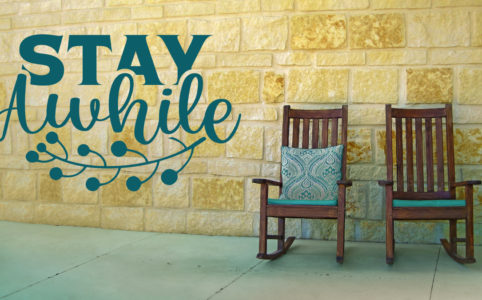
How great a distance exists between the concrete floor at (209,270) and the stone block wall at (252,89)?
275 millimetres

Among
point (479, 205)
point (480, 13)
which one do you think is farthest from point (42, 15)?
point (479, 205)

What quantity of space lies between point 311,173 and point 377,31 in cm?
116

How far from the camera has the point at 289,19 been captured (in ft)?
13.0

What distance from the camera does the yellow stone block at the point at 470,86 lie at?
3.70 meters

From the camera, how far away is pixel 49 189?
450 cm

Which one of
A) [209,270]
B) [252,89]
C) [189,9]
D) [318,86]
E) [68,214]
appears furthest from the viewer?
[68,214]

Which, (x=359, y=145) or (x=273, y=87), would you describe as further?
(x=273, y=87)

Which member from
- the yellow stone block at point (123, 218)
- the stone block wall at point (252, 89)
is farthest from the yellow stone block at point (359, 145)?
the yellow stone block at point (123, 218)

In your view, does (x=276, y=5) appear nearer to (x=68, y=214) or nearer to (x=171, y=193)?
(x=171, y=193)

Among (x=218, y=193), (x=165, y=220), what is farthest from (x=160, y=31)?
(x=165, y=220)

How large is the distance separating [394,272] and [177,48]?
230cm

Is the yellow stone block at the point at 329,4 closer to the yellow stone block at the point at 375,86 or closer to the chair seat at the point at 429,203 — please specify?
the yellow stone block at the point at 375,86

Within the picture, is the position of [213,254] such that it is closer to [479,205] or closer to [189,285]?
[189,285]

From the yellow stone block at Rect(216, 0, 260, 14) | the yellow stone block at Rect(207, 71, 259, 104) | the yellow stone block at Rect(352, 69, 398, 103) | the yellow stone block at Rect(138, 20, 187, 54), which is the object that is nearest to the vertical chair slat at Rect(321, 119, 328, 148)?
the yellow stone block at Rect(352, 69, 398, 103)
